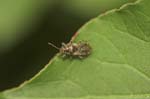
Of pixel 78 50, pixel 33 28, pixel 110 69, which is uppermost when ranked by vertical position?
pixel 33 28

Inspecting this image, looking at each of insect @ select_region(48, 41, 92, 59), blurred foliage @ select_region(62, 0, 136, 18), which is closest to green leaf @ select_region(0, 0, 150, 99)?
insect @ select_region(48, 41, 92, 59)

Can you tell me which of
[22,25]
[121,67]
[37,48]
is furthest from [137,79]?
[37,48]

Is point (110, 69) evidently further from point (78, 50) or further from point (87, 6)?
point (87, 6)

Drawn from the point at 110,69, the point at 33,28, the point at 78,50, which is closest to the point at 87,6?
→ the point at 33,28

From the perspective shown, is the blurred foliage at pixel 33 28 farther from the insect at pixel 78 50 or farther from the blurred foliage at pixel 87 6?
the insect at pixel 78 50

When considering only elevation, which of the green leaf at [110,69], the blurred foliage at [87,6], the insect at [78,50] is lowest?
the green leaf at [110,69]

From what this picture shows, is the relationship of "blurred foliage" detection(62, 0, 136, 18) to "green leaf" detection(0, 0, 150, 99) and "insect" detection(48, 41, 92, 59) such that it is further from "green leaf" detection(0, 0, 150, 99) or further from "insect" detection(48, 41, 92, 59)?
"green leaf" detection(0, 0, 150, 99)

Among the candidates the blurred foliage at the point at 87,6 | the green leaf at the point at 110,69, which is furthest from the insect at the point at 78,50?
the blurred foliage at the point at 87,6
